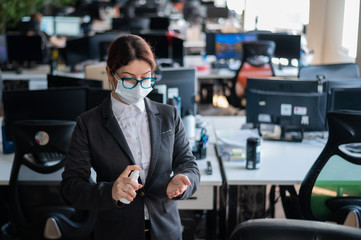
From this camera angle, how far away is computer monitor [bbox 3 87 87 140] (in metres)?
3.31

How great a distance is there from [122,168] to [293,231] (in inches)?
39.5

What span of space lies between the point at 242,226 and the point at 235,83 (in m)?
5.25

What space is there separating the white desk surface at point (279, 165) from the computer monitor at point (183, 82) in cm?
66

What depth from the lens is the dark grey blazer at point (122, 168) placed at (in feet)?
6.48

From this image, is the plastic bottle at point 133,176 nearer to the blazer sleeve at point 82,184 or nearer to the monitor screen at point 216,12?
the blazer sleeve at point 82,184

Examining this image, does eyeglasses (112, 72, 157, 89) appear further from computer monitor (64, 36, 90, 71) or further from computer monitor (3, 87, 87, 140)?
computer monitor (64, 36, 90, 71)

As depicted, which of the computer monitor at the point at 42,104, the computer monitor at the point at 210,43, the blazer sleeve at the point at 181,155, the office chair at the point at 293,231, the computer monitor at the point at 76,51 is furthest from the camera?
the computer monitor at the point at 210,43

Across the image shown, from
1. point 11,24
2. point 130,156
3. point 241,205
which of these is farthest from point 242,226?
point 11,24

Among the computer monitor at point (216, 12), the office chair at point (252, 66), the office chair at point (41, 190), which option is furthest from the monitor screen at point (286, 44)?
the computer monitor at point (216, 12)

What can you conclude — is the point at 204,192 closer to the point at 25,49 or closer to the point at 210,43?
the point at 210,43

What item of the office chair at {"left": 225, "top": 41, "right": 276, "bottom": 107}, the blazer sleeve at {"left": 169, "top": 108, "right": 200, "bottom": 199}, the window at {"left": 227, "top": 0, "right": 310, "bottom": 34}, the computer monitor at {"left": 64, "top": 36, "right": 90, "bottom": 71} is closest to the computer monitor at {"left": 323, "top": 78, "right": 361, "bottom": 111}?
the blazer sleeve at {"left": 169, "top": 108, "right": 200, "bottom": 199}

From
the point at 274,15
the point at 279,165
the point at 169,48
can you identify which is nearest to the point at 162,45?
the point at 169,48

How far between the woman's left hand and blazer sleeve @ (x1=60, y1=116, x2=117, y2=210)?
0.21 m

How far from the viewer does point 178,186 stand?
192cm
